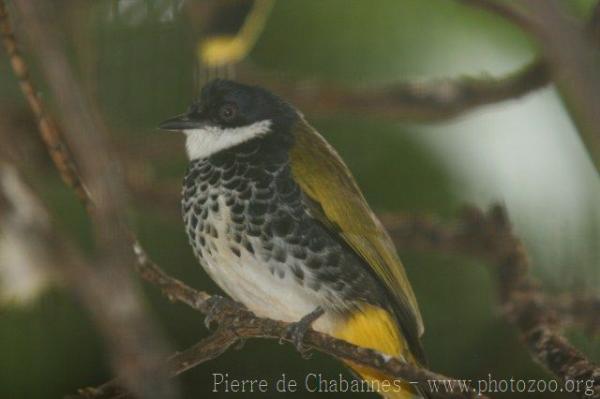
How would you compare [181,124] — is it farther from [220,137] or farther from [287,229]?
[287,229]

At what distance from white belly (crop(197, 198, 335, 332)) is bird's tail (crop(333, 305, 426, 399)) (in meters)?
0.04

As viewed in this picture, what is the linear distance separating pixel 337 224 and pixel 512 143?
37cm

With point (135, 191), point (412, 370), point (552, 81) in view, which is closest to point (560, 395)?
point (412, 370)

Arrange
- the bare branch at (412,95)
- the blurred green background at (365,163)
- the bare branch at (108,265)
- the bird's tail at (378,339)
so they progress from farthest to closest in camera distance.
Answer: the bare branch at (412,95) → the blurred green background at (365,163) → the bird's tail at (378,339) → the bare branch at (108,265)

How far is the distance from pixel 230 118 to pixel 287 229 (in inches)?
8.4

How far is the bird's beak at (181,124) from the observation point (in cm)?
141

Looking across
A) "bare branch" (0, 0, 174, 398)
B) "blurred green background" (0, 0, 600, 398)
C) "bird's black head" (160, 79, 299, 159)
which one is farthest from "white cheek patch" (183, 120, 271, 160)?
"bare branch" (0, 0, 174, 398)

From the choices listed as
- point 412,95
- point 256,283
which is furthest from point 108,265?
point 412,95

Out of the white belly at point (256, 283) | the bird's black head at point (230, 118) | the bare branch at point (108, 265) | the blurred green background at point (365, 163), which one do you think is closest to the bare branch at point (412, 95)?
the blurred green background at point (365, 163)

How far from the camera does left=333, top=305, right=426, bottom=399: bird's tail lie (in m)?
1.35

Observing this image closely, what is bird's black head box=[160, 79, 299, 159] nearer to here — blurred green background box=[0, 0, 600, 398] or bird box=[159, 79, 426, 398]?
bird box=[159, 79, 426, 398]

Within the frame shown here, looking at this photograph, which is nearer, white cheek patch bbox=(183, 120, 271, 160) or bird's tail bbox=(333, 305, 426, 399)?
bird's tail bbox=(333, 305, 426, 399)

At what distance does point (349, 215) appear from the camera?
1.42 meters

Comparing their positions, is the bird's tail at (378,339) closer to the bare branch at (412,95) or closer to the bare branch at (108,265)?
the bare branch at (412,95)
